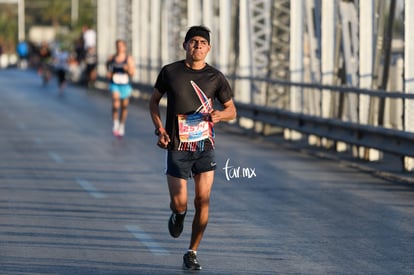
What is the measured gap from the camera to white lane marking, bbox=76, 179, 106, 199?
50.6 ft

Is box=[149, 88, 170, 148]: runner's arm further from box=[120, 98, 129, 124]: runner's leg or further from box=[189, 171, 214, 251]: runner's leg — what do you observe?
box=[120, 98, 129, 124]: runner's leg

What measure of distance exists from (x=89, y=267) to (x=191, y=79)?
1.64m

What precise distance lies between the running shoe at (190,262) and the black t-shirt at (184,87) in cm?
83

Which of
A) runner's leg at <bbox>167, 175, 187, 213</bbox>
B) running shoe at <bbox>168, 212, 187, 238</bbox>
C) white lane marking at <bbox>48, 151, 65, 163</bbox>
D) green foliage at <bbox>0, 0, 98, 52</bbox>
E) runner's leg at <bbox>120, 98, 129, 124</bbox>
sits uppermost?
runner's leg at <bbox>167, 175, 187, 213</bbox>

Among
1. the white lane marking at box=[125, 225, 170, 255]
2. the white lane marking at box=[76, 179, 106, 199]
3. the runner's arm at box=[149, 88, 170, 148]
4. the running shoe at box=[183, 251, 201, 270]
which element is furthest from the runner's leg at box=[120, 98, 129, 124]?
the running shoe at box=[183, 251, 201, 270]

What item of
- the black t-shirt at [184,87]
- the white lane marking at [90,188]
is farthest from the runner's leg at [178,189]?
the white lane marking at [90,188]

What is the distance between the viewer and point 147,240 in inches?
460

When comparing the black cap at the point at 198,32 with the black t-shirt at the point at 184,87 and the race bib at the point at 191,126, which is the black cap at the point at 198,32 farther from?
the race bib at the point at 191,126

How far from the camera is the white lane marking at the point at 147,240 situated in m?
11.0

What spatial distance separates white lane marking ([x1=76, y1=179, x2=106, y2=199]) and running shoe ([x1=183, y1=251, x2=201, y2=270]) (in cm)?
521

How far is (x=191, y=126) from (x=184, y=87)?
305mm

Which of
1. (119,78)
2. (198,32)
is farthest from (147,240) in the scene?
(119,78)

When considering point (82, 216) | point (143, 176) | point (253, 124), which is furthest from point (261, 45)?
point (82, 216)

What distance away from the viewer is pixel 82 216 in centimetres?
1343
